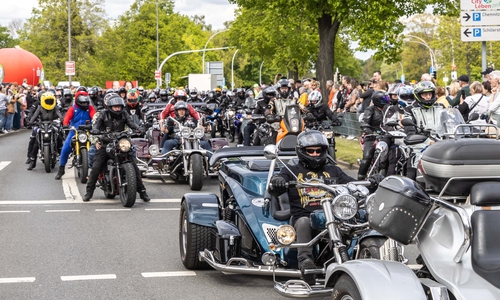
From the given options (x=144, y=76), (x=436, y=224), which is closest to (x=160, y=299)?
(x=436, y=224)

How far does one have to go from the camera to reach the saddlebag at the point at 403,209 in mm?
4691

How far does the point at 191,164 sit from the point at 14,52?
190 feet

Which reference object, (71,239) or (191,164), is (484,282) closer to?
(71,239)

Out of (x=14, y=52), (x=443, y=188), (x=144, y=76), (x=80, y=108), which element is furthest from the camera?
(x=144, y=76)

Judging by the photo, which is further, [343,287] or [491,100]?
[491,100]

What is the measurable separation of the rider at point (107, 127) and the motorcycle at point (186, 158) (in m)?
1.43

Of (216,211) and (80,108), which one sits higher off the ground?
(80,108)

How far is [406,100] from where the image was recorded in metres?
14.6

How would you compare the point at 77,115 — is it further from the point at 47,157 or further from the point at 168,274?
the point at 168,274

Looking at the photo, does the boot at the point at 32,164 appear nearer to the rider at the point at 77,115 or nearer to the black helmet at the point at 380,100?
the rider at the point at 77,115

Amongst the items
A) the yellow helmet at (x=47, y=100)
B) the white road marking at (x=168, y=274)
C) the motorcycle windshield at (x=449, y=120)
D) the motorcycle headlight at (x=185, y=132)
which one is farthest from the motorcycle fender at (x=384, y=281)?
the yellow helmet at (x=47, y=100)

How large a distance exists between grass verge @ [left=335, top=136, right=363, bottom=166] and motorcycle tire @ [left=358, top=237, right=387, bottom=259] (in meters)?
13.0

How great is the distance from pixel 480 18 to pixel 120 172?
7532mm

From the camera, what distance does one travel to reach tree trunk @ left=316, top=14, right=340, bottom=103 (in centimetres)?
3278
